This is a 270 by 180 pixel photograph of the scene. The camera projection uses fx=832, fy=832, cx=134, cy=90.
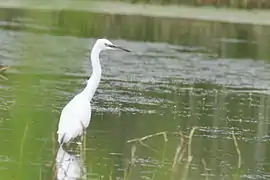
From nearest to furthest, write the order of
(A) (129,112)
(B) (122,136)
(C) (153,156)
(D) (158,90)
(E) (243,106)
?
(C) (153,156) < (B) (122,136) < (A) (129,112) < (E) (243,106) < (D) (158,90)

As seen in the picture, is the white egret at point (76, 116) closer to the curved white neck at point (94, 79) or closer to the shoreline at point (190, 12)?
the curved white neck at point (94, 79)

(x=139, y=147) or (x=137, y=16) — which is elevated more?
(x=137, y=16)

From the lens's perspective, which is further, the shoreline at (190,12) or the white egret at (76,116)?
the shoreline at (190,12)

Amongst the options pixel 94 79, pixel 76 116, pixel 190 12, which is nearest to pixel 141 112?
pixel 94 79

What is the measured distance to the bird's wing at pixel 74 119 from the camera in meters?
5.78

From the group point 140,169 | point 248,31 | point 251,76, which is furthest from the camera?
point 248,31

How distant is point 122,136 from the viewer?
22.9 feet

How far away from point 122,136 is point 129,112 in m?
1.31

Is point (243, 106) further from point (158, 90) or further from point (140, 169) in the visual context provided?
point (140, 169)

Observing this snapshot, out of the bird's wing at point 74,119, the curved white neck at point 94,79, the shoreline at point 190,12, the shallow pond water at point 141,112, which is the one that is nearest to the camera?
the shallow pond water at point 141,112

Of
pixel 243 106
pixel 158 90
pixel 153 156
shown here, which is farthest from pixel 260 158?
pixel 158 90

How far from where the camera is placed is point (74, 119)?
232 inches

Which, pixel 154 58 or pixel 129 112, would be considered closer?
pixel 129 112

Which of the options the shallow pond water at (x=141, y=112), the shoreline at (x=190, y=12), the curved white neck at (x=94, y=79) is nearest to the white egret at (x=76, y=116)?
the curved white neck at (x=94, y=79)
